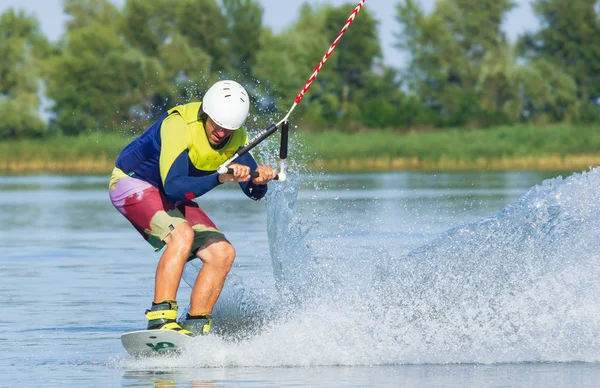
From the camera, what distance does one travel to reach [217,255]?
29.9 feet

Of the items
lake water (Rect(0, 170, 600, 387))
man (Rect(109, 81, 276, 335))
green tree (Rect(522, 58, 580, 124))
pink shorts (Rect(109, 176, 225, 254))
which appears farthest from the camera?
green tree (Rect(522, 58, 580, 124))

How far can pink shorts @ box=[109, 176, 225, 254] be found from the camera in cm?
906

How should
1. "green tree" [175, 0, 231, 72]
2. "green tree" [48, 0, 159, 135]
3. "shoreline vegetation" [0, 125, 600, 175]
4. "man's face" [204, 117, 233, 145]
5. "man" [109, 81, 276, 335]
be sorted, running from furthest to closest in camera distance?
"green tree" [175, 0, 231, 72]
"green tree" [48, 0, 159, 135]
"shoreline vegetation" [0, 125, 600, 175]
"man's face" [204, 117, 233, 145]
"man" [109, 81, 276, 335]

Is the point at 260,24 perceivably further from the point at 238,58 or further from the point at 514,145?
the point at 514,145

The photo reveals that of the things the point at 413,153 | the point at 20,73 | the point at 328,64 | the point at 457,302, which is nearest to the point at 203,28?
the point at 328,64

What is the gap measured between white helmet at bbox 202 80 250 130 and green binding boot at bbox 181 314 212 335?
126 cm

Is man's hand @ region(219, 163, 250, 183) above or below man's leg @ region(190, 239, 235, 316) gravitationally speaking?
above

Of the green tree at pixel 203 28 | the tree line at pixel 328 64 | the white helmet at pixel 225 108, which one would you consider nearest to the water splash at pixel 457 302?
the white helmet at pixel 225 108

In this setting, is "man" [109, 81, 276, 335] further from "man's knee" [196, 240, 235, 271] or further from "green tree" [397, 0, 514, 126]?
"green tree" [397, 0, 514, 126]

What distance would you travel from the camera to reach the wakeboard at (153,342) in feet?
28.8

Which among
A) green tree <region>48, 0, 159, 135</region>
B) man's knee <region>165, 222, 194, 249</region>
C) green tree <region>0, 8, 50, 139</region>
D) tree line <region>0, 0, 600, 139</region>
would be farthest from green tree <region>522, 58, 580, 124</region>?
man's knee <region>165, 222, 194, 249</region>

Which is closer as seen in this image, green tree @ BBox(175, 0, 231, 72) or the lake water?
the lake water

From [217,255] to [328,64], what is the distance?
74.8 m

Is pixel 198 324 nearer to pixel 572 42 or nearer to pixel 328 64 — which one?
pixel 328 64
